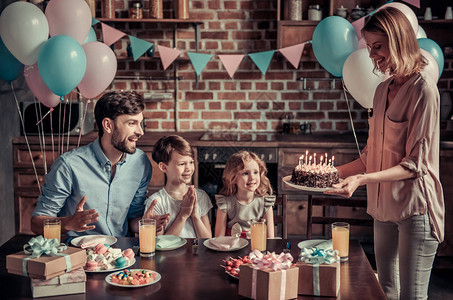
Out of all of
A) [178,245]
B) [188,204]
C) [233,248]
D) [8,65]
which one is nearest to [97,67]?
[8,65]

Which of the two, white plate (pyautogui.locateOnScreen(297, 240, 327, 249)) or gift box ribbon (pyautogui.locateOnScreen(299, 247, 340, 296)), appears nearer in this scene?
gift box ribbon (pyautogui.locateOnScreen(299, 247, 340, 296))

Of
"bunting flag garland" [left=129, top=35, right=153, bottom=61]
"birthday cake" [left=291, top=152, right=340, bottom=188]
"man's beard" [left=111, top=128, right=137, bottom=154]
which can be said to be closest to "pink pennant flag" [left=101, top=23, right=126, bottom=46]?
"bunting flag garland" [left=129, top=35, right=153, bottom=61]

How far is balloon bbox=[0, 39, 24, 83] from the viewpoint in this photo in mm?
2857

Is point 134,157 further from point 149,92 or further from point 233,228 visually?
point 149,92

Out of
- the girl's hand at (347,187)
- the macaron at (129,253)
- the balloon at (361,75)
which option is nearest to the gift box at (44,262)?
the macaron at (129,253)

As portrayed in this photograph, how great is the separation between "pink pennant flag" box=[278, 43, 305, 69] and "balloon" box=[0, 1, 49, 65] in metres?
1.72

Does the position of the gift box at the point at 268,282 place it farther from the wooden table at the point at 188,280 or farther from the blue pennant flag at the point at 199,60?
the blue pennant flag at the point at 199,60

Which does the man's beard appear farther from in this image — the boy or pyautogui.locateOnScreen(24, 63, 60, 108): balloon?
pyautogui.locateOnScreen(24, 63, 60, 108): balloon

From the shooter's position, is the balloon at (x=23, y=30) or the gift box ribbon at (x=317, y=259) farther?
the balloon at (x=23, y=30)

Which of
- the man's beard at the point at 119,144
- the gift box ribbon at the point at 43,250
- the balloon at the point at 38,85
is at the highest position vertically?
the balloon at the point at 38,85

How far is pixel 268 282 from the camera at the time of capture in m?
1.45

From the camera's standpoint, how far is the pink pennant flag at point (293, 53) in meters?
3.80

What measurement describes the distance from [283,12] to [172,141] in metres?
2.04

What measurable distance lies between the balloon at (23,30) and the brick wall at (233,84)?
1.55 m
